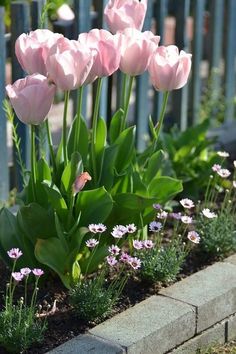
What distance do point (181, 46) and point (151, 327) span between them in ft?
8.08

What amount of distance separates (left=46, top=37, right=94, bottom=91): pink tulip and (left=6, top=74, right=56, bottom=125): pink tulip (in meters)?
0.04

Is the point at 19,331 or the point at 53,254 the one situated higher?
the point at 53,254

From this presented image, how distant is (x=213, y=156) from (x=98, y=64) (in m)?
1.46

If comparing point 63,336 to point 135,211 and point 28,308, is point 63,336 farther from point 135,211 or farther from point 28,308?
point 135,211

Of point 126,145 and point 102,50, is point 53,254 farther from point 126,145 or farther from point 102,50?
point 102,50

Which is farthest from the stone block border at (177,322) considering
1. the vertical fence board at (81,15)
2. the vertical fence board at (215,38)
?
the vertical fence board at (215,38)

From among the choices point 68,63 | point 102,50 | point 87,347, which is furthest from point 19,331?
point 102,50

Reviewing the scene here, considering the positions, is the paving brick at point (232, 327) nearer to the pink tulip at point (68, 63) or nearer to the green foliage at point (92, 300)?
the green foliage at point (92, 300)

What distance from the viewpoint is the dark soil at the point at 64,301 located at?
3316mm

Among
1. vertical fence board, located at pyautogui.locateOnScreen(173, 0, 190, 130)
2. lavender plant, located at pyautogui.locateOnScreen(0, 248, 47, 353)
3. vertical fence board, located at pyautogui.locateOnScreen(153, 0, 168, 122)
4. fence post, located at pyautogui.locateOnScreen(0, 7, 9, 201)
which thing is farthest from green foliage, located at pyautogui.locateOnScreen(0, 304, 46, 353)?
vertical fence board, located at pyautogui.locateOnScreen(173, 0, 190, 130)

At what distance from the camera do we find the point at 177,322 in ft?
11.2

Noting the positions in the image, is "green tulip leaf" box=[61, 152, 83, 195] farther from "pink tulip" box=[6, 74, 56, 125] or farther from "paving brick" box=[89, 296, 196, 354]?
"paving brick" box=[89, 296, 196, 354]

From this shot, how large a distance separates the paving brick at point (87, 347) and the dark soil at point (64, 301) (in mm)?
77

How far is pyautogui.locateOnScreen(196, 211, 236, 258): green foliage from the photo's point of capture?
4.02 m
